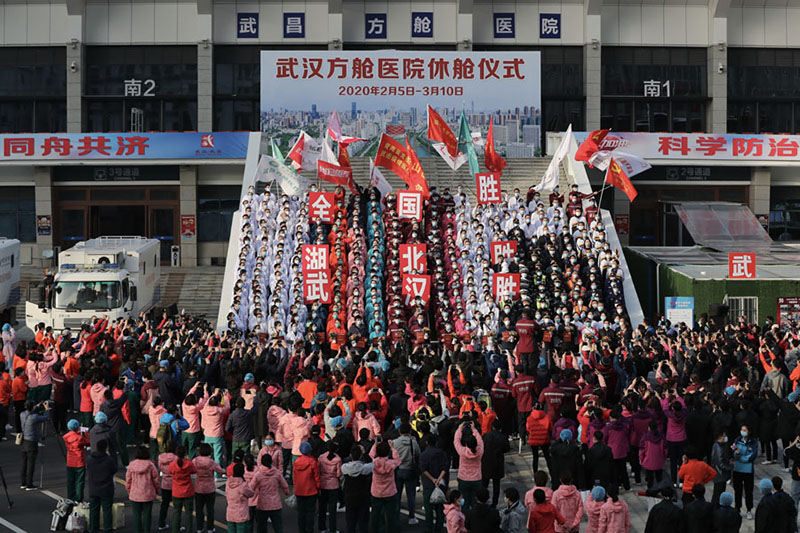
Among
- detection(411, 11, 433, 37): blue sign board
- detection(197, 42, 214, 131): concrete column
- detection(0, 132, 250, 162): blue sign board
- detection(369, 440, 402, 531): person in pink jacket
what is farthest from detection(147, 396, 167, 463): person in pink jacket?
detection(411, 11, 433, 37): blue sign board

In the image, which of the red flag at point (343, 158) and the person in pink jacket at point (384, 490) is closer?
the person in pink jacket at point (384, 490)

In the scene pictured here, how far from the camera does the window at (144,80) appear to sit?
4881 centimetres

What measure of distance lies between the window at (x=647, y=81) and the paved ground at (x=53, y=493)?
29.2 meters

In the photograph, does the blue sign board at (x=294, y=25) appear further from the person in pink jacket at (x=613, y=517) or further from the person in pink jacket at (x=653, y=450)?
the person in pink jacket at (x=613, y=517)

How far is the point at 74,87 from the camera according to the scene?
48.3 metres

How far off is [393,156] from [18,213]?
2038cm

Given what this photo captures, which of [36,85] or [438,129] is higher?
[36,85]

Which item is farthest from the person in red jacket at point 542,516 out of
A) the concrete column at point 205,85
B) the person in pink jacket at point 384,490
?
the concrete column at point 205,85

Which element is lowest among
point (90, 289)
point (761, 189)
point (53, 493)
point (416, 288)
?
point (53, 493)

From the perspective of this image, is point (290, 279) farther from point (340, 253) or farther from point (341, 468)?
point (341, 468)

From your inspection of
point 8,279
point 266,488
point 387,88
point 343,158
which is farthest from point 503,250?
point 266,488

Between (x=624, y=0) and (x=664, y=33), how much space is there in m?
2.16

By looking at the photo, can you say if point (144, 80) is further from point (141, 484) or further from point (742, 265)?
point (141, 484)

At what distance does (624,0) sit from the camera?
49188mm
